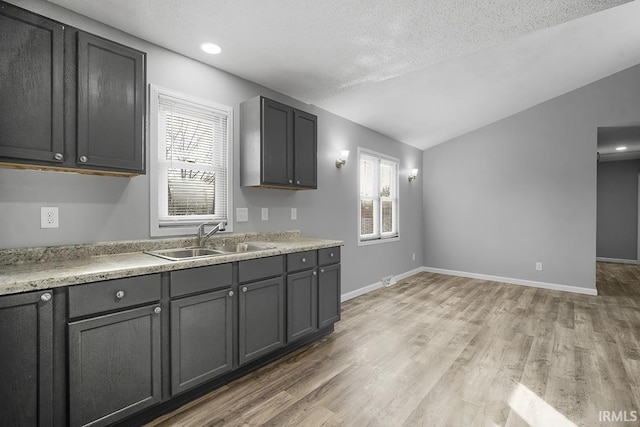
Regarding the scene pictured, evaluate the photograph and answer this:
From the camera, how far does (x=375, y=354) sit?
2.81 meters

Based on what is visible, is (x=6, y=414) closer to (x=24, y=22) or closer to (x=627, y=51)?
(x=24, y=22)

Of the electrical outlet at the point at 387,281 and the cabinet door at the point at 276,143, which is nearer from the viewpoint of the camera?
the cabinet door at the point at 276,143

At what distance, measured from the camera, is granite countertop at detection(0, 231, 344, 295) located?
149 centimetres

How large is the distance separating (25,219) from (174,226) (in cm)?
90

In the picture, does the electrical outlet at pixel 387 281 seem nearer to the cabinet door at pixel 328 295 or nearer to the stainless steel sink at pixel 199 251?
the cabinet door at pixel 328 295

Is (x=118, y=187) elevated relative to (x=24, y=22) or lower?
lower

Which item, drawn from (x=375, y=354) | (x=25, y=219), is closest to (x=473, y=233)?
(x=375, y=354)

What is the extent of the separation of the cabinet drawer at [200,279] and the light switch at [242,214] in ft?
2.87

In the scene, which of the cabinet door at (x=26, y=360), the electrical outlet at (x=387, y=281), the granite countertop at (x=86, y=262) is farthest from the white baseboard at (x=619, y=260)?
the cabinet door at (x=26, y=360)

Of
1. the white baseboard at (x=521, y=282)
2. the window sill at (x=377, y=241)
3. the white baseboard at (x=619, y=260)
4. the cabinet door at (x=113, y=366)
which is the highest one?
the window sill at (x=377, y=241)

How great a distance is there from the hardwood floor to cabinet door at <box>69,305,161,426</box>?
0.93 feet

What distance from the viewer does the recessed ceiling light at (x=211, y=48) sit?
250cm

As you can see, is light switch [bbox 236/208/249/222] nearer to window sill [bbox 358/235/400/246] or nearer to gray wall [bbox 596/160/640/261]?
window sill [bbox 358/235/400/246]

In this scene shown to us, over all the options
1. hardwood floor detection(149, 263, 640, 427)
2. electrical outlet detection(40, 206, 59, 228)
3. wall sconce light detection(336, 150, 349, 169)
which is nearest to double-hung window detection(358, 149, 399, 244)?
wall sconce light detection(336, 150, 349, 169)
